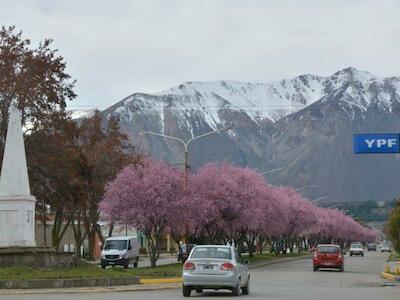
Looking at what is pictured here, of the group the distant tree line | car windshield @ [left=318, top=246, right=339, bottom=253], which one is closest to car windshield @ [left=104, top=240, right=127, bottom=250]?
the distant tree line

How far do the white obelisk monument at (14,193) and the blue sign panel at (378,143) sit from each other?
17.8 metres

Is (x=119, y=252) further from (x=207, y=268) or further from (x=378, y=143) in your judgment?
(x=207, y=268)

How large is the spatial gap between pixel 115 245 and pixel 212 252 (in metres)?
28.3

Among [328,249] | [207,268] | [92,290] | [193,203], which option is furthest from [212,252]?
[193,203]

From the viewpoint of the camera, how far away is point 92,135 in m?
66.9

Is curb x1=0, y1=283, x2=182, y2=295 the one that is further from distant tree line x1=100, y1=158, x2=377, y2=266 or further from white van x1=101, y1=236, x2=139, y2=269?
white van x1=101, y1=236, x2=139, y2=269

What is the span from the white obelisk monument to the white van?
1588 centimetres

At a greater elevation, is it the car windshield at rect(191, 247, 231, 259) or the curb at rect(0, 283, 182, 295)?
the car windshield at rect(191, 247, 231, 259)

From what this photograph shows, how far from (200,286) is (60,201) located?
27.6 metres

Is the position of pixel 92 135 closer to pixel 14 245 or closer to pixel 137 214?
pixel 137 214

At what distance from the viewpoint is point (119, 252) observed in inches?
2090

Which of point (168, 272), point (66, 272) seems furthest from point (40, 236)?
point (66, 272)

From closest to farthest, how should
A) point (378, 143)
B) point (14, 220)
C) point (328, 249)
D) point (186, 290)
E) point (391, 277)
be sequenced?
point (186, 290)
point (14, 220)
point (391, 277)
point (378, 143)
point (328, 249)

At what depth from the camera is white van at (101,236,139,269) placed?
52.7m
